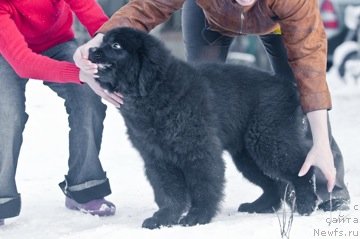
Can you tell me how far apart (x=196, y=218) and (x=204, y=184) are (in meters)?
0.16

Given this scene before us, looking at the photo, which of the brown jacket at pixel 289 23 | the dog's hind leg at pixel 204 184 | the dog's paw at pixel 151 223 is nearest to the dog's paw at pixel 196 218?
the dog's hind leg at pixel 204 184

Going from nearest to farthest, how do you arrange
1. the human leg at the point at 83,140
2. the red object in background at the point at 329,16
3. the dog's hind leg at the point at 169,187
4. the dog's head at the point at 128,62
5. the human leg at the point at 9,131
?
1. the dog's head at the point at 128,62
2. the dog's hind leg at the point at 169,187
3. the human leg at the point at 9,131
4. the human leg at the point at 83,140
5. the red object in background at the point at 329,16

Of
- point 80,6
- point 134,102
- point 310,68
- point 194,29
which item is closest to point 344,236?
point 310,68

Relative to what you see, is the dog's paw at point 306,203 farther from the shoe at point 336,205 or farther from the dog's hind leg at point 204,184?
the dog's hind leg at point 204,184

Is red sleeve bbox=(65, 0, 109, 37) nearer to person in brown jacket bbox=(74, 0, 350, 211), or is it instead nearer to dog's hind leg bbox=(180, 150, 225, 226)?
person in brown jacket bbox=(74, 0, 350, 211)

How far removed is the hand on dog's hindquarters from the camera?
352 cm

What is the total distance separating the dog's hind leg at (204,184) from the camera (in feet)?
11.6

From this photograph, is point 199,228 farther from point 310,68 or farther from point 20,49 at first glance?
point 20,49

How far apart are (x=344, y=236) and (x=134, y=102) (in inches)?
42.5

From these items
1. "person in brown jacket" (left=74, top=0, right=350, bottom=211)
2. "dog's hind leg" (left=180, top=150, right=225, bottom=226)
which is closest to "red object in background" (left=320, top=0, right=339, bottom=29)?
"person in brown jacket" (left=74, top=0, right=350, bottom=211)

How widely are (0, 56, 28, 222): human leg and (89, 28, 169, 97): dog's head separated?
2.16ft

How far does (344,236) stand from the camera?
312 cm

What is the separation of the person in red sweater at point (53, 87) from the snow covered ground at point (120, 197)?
0.47ft

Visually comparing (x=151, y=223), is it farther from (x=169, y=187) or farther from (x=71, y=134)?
(x=71, y=134)
